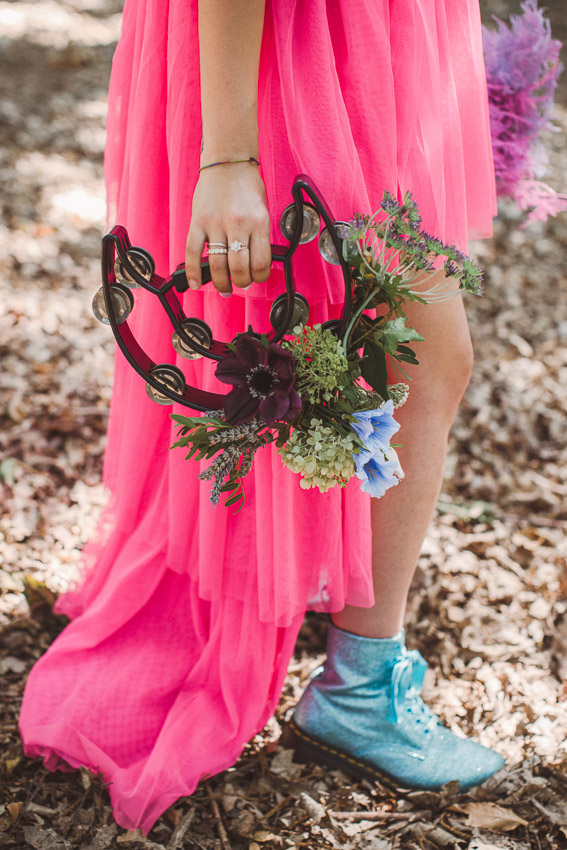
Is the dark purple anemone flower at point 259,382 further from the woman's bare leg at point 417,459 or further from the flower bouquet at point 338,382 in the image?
the woman's bare leg at point 417,459

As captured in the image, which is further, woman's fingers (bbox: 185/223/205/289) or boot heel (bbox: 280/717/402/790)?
boot heel (bbox: 280/717/402/790)

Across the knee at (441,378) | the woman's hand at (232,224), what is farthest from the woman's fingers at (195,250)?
the knee at (441,378)

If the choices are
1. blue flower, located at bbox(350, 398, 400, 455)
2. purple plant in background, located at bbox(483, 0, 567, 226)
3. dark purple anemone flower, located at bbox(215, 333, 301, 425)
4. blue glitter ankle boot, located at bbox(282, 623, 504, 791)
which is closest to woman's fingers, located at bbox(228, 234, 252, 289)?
dark purple anemone flower, located at bbox(215, 333, 301, 425)

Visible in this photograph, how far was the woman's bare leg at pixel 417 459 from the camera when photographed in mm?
1257

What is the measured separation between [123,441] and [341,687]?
0.68m

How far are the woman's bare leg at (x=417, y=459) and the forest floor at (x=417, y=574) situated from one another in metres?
0.37

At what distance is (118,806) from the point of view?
1321 millimetres

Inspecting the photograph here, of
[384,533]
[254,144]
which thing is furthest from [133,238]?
[384,533]

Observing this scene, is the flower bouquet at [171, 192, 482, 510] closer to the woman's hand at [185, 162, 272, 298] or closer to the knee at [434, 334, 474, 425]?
the woman's hand at [185, 162, 272, 298]

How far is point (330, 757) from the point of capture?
1.50 m

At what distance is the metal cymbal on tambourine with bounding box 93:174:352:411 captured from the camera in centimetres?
99

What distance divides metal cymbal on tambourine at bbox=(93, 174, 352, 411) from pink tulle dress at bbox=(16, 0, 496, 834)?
0.27 ft

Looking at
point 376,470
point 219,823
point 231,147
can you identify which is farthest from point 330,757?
point 231,147

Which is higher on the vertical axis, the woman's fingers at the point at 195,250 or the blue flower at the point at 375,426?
the woman's fingers at the point at 195,250
